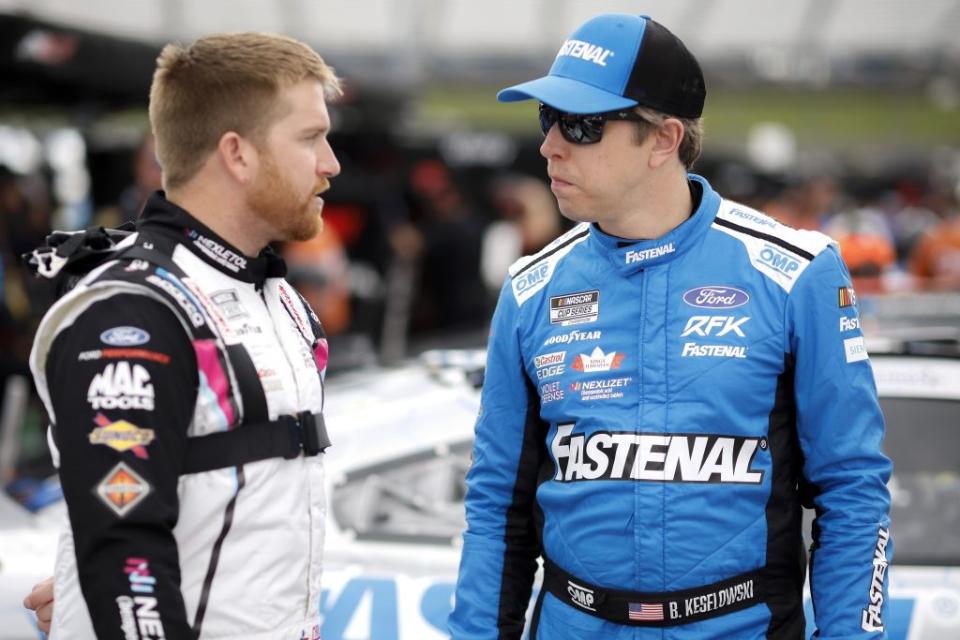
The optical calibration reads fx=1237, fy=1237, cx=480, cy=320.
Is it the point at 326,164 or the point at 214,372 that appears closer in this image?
the point at 214,372

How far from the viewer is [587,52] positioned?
7.47ft

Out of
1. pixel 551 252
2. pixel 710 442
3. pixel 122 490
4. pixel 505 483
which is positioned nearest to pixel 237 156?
pixel 122 490

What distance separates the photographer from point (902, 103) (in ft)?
121

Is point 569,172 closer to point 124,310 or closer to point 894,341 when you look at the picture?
point 124,310

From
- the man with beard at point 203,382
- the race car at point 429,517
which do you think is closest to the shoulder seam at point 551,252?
the man with beard at point 203,382

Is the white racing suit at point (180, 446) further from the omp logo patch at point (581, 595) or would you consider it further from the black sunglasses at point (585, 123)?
the black sunglasses at point (585, 123)

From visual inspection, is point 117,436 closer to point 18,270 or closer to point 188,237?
point 188,237

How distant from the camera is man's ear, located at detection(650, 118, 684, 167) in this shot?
2.26 metres

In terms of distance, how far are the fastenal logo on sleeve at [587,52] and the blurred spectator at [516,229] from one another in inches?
169

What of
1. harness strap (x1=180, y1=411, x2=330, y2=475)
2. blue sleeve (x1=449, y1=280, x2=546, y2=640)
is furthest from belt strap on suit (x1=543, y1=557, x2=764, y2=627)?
harness strap (x1=180, y1=411, x2=330, y2=475)

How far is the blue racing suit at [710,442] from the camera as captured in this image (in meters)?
2.09

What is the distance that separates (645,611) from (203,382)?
0.84 m

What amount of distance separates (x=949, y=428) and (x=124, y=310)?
2.35m

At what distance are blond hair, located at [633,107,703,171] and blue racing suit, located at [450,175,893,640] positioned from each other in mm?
125
